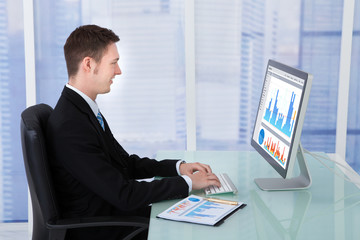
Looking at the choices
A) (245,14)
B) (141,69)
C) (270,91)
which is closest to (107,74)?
(270,91)

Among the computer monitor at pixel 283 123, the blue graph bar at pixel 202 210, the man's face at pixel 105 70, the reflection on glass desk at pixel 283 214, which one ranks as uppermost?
the man's face at pixel 105 70

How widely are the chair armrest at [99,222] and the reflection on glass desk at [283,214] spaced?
76 millimetres

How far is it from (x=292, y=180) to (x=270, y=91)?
39 centimetres

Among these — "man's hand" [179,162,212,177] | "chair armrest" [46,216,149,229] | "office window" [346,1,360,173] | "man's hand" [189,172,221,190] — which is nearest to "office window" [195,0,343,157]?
"office window" [346,1,360,173]

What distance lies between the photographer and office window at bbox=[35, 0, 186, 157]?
11.5 feet

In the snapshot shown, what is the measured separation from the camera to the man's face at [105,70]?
2078 mm

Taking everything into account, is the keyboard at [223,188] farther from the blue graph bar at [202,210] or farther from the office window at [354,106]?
the office window at [354,106]

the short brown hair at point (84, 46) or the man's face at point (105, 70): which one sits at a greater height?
the short brown hair at point (84, 46)

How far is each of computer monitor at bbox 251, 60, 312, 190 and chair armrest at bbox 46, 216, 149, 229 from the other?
54 cm

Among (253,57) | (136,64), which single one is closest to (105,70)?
(136,64)

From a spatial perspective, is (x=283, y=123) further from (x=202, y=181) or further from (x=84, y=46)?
(x=84, y=46)

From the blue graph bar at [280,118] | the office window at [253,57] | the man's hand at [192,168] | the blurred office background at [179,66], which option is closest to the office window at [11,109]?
the blurred office background at [179,66]

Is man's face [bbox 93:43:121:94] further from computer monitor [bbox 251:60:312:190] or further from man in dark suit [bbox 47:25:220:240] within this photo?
computer monitor [bbox 251:60:312:190]

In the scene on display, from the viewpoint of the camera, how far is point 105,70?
2086 millimetres
